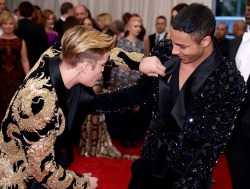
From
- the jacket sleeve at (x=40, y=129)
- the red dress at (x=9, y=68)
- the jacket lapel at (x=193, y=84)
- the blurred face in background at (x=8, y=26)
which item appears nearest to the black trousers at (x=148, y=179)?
the jacket lapel at (x=193, y=84)

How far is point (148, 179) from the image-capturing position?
228 centimetres

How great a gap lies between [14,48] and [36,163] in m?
3.59

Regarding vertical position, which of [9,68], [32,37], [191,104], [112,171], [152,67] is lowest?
[112,171]

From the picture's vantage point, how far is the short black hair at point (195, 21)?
2.05 metres

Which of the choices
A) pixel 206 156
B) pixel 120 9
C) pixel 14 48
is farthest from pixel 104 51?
pixel 120 9

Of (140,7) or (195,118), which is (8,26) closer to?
(195,118)

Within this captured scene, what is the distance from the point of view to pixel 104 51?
1943 mm

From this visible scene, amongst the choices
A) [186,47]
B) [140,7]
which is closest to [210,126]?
[186,47]

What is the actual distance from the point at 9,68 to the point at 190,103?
357cm

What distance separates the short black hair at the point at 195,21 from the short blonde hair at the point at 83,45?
0.35 meters

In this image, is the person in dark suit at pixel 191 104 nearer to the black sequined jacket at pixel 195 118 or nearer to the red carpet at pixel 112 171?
the black sequined jacket at pixel 195 118

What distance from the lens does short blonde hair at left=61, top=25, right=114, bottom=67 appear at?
1882 mm

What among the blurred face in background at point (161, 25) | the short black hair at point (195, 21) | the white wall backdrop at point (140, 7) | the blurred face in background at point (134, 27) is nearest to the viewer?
the short black hair at point (195, 21)

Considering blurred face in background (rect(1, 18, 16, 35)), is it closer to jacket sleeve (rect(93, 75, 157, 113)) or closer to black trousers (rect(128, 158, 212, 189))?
jacket sleeve (rect(93, 75, 157, 113))
